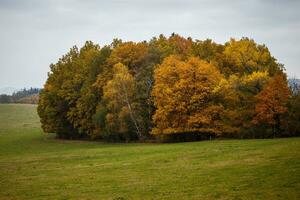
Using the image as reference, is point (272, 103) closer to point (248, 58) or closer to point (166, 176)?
point (248, 58)

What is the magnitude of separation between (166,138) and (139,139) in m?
6.74

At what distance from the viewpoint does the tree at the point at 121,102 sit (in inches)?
2751

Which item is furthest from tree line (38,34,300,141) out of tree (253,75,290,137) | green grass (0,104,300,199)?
green grass (0,104,300,199)

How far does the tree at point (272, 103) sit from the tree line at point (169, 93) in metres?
0.13

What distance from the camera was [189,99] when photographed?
62.7 m

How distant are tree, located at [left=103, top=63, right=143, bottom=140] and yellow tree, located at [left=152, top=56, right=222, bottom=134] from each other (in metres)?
7.11

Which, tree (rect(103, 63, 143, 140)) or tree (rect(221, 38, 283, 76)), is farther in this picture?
tree (rect(221, 38, 283, 76))

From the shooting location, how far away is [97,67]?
8212 centimetres

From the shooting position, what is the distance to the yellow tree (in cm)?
6184

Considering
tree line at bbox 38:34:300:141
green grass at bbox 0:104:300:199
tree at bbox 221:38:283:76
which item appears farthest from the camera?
tree at bbox 221:38:283:76

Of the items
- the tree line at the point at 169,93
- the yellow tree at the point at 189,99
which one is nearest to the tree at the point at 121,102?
the tree line at the point at 169,93

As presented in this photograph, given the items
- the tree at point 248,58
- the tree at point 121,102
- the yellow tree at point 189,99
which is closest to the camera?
the yellow tree at point 189,99

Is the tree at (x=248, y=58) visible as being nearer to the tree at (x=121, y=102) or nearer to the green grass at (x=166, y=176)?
the tree at (x=121, y=102)

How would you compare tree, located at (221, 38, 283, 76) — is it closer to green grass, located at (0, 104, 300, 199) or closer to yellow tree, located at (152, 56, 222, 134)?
yellow tree, located at (152, 56, 222, 134)
